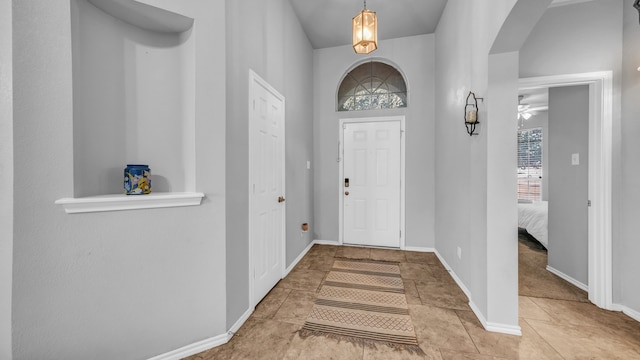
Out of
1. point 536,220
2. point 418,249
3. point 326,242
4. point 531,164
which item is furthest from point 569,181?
point 531,164

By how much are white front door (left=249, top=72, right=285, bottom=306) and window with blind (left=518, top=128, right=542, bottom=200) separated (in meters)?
6.80

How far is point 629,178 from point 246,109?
330 cm

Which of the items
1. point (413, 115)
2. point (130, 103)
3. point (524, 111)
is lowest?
point (130, 103)

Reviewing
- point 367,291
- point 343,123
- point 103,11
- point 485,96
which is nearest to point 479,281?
point 367,291

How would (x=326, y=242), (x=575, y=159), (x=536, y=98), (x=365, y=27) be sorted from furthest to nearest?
(x=536, y=98) → (x=326, y=242) → (x=575, y=159) → (x=365, y=27)

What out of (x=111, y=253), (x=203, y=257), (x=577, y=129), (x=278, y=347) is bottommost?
(x=278, y=347)

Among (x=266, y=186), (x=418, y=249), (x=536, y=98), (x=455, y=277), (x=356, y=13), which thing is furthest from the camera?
(x=536, y=98)

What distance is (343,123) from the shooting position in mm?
3926

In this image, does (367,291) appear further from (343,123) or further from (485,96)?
(343,123)

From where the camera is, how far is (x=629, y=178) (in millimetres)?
2021

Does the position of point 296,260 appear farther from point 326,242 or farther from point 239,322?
point 239,322

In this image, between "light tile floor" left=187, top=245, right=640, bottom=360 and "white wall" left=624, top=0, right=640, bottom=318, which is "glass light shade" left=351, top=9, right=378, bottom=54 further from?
"light tile floor" left=187, top=245, right=640, bottom=360

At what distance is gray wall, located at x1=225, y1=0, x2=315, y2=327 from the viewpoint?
1817 mm

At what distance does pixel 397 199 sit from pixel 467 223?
1468 mm
